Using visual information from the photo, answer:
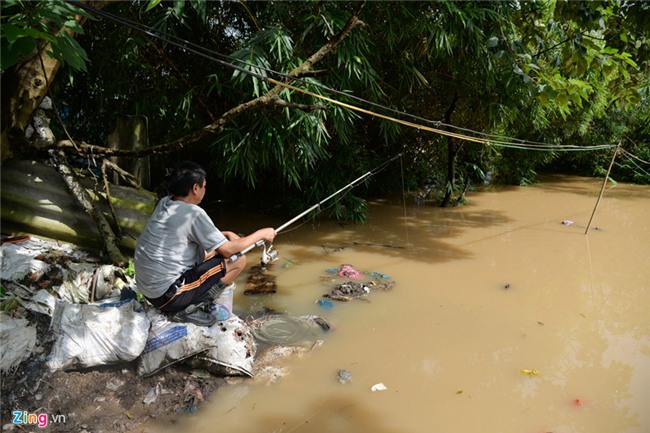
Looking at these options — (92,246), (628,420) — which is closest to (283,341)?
(92,246)

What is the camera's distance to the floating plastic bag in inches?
99.5

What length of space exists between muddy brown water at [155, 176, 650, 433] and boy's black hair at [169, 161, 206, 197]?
3.86 ft

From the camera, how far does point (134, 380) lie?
2.64m

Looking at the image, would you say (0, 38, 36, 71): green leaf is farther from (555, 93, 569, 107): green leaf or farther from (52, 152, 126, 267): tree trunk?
(555, 93, 569, 107): green leaf

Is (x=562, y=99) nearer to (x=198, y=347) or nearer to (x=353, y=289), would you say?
(x=353, y=289)

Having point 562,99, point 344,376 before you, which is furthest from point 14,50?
point 562,99

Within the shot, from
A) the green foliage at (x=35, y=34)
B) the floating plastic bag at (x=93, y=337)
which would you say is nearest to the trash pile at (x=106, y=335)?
the floating plastic bag at (x=93, y=337)

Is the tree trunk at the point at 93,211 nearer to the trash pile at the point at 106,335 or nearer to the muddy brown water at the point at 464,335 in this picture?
the trash pile at the point at 106,335

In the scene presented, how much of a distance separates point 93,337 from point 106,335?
0.07 meters

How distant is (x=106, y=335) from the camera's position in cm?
259

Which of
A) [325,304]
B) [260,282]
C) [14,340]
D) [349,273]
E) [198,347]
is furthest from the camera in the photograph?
[349,273]

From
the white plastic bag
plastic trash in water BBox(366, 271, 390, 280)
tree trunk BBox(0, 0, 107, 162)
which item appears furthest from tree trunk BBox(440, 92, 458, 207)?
the white plastic bag

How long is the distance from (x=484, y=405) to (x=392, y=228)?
11.9 feet

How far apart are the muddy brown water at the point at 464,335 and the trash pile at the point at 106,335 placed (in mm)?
255
